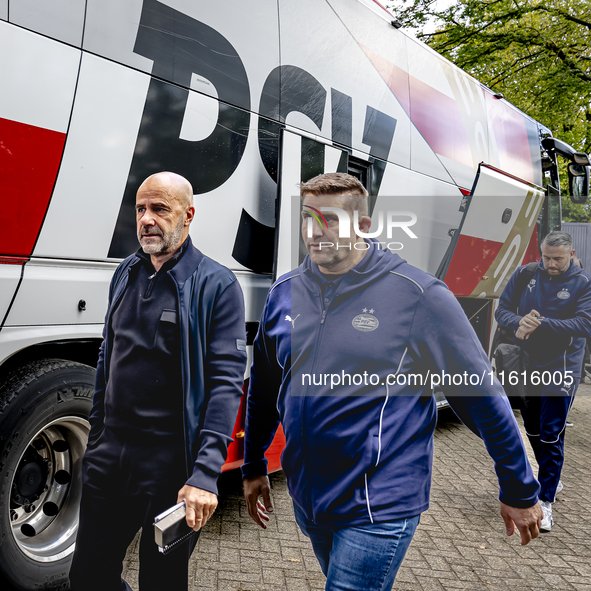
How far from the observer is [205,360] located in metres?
2.19

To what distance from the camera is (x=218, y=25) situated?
120 inches

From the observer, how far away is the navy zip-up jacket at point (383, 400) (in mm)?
1918

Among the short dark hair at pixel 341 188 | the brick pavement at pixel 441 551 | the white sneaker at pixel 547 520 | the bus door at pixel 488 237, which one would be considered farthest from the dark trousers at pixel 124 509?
the bus door at pixel 488 237

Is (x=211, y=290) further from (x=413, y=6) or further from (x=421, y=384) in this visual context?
(x=413, y=6)

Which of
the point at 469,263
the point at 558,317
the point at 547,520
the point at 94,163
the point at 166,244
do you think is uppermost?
the point at 94,163

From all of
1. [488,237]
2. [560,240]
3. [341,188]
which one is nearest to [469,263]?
[488,237]

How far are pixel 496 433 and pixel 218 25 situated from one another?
2.37 meters

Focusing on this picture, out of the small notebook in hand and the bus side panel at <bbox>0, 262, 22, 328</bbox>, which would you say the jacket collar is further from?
the small notebook in hand

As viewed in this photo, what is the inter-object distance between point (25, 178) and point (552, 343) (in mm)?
3582

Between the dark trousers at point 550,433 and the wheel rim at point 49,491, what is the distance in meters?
3.11

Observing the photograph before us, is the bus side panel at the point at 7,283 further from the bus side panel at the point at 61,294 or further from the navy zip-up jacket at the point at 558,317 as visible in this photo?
the navy zip-up jacket at the point at 558,317

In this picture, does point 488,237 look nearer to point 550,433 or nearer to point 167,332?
point 550,433

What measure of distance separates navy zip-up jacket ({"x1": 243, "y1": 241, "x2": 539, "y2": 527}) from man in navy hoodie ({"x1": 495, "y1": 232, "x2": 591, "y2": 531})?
2501 mm

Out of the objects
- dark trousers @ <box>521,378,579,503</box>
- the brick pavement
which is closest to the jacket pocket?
the brick pavement
